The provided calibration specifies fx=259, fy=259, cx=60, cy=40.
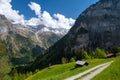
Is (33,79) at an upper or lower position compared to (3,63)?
lower

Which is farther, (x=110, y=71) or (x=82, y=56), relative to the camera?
(x=82, y=56)

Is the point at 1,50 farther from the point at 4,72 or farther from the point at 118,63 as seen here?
the point at 118,63

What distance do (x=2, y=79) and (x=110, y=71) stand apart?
135 feet

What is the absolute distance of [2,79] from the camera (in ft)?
243

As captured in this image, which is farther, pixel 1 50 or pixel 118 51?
pixel 118 51

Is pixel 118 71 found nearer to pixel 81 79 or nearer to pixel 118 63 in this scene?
pixel 118 63

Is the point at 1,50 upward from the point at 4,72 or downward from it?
upward

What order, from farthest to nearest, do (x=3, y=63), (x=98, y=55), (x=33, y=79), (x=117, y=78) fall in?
(x=98, y=55)
(x=33, y=79)
(x=3, y=63)
(x=117, y=78)

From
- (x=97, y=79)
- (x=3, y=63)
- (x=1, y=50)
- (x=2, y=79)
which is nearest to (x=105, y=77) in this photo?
(x=97, y=79)

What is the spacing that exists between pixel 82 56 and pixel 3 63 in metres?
103

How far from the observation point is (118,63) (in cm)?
4416

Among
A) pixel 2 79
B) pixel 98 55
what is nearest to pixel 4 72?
pixel 2 79

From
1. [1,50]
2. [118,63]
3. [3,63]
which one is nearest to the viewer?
[118,63]

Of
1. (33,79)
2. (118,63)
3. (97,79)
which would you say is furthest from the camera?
(33,79)
